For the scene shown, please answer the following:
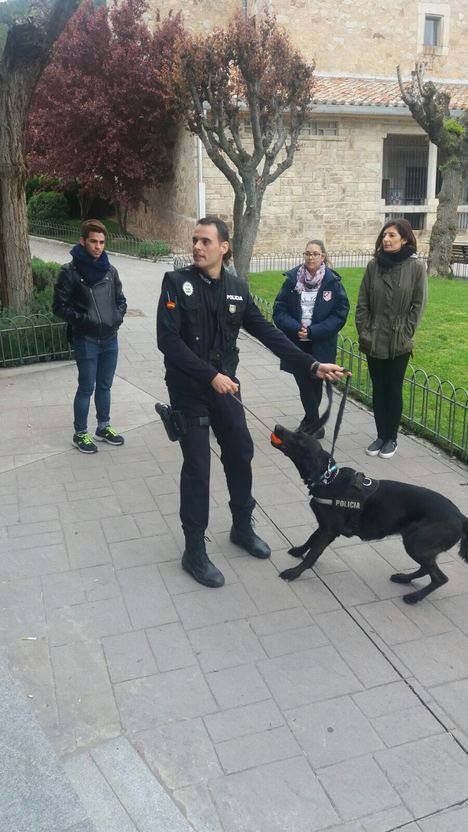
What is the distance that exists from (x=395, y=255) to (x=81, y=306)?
2531 mm

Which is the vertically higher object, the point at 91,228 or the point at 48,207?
the point at 48,207

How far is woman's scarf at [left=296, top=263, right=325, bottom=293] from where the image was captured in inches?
236

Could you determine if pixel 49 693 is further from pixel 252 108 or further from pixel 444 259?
pixel 444 259

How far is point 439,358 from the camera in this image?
8914 millimetres

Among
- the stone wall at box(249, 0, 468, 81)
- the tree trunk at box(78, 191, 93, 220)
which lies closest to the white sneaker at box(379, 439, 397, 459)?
the stone wall at box(249, 0, 468, 81)

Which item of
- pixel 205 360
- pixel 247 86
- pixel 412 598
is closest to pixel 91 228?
pixel 205 360

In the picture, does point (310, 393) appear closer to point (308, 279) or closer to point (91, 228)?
point (308, 279)

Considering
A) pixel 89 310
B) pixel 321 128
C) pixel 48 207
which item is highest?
pixel 321 128

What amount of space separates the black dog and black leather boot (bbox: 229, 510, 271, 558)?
0.56m

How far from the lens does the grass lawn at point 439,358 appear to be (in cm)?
639

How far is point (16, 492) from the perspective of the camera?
529 centimetres

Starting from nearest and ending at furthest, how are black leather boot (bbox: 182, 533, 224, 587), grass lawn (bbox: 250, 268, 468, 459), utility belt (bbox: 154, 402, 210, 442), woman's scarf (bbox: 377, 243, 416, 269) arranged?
utility belt (bbox: 154, 402, 210, 442) < black leather boot (bbox: 182, 533, 224, 587) < woman's scarf (bbox: 377, 243, 416, 269) < grass lawn (bbox: 250, 268, 468, 459)

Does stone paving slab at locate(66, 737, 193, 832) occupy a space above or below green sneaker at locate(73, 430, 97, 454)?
below

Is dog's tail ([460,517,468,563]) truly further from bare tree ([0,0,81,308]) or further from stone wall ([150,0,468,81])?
stone wall ([150,0,468,81])
